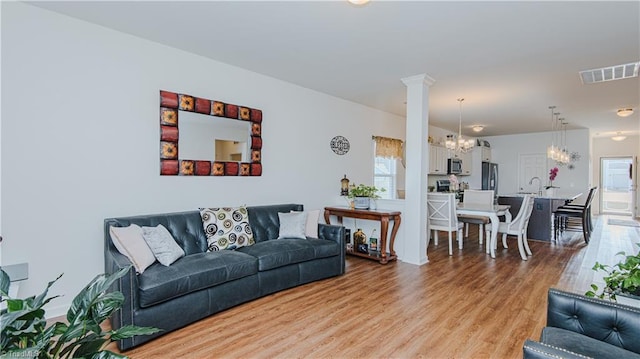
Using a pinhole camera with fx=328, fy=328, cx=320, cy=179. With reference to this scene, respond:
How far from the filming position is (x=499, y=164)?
9.54 meters

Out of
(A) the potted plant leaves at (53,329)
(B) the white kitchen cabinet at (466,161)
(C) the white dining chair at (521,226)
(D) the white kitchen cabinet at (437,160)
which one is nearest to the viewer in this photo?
(A) the potted plant leaves at (53,329)

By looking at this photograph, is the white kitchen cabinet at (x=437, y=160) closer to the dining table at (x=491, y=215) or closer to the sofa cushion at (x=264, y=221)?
the dining table at (x=491, y=215)

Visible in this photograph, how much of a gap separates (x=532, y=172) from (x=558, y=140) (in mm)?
1031

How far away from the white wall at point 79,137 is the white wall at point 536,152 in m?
8.21

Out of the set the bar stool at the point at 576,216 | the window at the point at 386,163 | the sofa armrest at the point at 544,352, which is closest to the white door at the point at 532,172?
the bar stool at the point at 576,216

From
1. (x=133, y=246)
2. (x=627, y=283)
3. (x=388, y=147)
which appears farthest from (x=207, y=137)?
(x=388, y=147)

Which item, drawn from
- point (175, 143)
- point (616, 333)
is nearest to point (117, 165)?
point (175, 143)

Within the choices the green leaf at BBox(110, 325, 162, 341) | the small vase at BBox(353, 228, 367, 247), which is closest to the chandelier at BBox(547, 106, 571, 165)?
the small vase at BBox(353, 228, 367, 247)

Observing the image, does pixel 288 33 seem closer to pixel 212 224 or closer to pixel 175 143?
pixel 175 143

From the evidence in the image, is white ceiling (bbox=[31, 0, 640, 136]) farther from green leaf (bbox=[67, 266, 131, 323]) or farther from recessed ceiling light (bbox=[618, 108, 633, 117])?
green leaf (bbox=[67, 266, 131, 323])

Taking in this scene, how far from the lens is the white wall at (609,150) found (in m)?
9.42

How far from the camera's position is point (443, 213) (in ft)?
16.1

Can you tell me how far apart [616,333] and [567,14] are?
2.33 meters

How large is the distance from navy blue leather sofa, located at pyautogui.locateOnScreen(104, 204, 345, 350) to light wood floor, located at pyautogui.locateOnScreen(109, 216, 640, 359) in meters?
0.11
